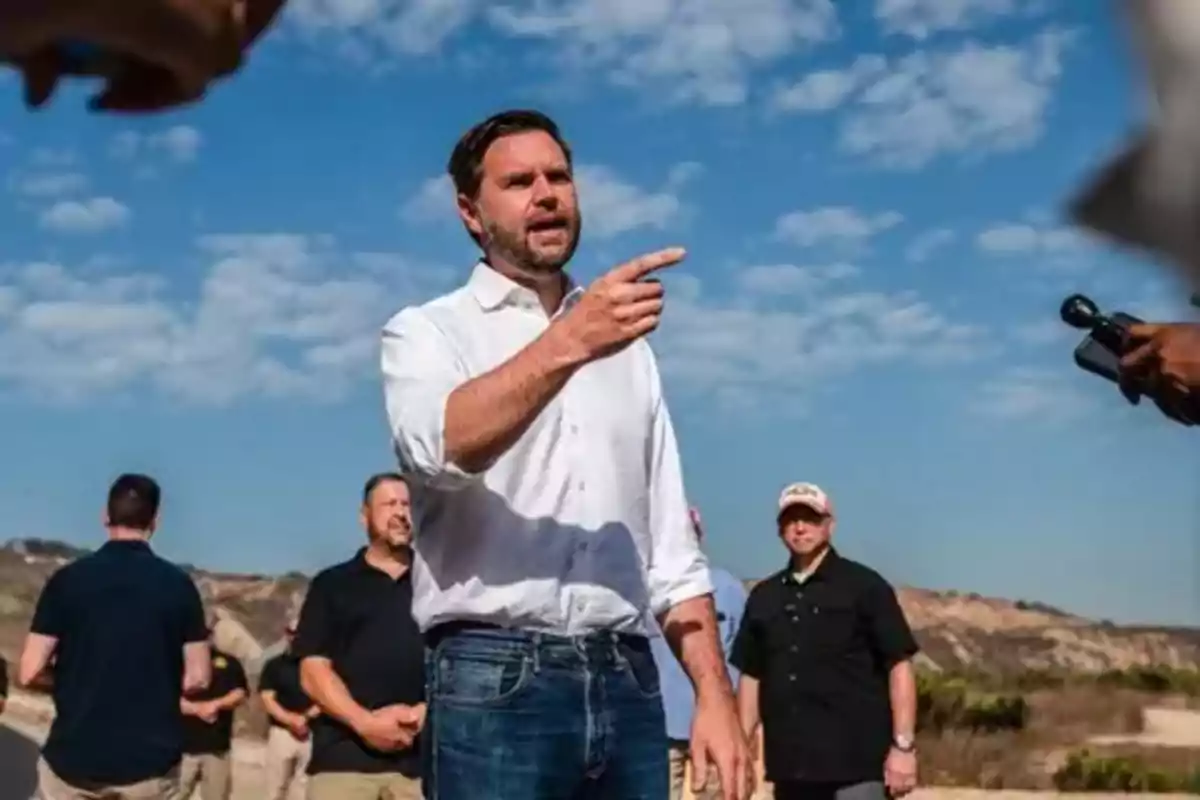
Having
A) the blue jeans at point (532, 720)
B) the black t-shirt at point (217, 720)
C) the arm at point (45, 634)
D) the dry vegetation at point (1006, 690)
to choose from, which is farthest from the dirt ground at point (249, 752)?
the blue jeans at point (532, 720)

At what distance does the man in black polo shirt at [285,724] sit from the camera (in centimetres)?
902

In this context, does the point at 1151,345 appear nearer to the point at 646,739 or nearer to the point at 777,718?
the point at 646,739

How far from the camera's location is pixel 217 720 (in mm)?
10172

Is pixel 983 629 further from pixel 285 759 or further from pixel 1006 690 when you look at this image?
pixel 285 759

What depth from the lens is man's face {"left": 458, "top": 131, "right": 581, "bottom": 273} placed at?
3.77 m

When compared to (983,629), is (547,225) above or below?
below

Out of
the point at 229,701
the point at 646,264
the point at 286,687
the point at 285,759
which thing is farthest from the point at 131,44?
the point at 229,701

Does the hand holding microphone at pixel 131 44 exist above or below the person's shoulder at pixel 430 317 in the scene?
below

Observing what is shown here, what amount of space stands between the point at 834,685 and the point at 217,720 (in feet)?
12.0

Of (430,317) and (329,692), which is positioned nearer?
(430,317)

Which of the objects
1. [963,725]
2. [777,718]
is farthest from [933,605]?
[777,718]

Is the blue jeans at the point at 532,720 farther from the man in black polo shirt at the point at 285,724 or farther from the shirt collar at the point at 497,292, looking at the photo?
the man in black polo shirt at the point at 285,724

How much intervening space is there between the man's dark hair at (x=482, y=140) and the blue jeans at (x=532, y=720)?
877 millimetres

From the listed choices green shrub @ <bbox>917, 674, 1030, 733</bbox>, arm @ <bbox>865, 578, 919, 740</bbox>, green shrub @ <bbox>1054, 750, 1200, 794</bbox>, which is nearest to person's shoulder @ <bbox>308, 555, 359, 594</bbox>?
arm @ <bbox>865, 578, 919, 740</bbox>
